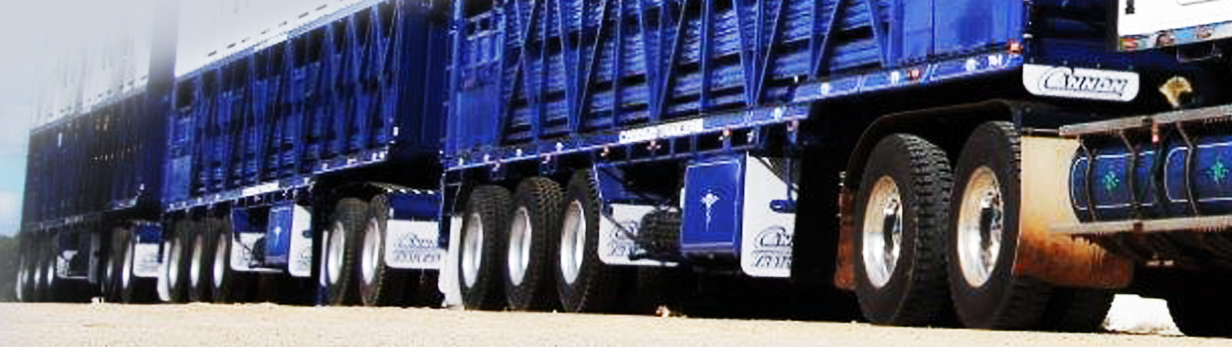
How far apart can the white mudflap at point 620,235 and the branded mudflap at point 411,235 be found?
3625 millimetres

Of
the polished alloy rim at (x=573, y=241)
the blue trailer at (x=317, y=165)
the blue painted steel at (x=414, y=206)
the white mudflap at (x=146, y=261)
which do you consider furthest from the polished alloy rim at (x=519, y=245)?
the white mudflap at (x=146, y=261)

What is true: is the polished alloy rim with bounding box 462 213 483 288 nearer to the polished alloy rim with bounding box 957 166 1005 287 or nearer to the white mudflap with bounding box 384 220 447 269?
the white mudflap with bounding box 384 220 447 269

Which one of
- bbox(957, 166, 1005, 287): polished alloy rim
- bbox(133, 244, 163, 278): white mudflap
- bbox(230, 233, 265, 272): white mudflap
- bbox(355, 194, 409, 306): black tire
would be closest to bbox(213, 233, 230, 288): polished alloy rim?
bbox(230, 233, 265, 272): white mudflap

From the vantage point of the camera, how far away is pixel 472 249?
14.8m

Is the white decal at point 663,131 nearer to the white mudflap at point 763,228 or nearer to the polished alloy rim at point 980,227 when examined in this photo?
the white mudflap at point 763,228

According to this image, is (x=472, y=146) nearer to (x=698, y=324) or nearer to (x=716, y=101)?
(x=716, y=101)

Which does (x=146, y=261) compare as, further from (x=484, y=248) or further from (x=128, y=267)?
(x=484, y=248)

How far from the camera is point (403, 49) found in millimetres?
16797

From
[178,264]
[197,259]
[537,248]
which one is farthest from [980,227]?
[178,264]

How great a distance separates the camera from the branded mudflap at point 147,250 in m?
24.0

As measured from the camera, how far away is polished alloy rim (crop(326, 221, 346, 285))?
57.2 feet

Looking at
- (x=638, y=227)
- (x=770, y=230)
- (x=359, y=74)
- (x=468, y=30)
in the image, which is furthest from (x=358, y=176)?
(x=770, y=230)

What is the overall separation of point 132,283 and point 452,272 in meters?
11.0

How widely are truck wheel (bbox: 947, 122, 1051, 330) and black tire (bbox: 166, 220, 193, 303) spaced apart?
15.3 metres
